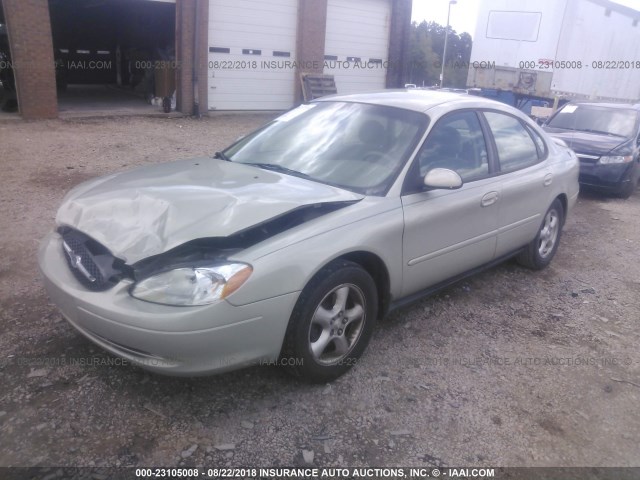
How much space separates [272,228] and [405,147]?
3.97ft

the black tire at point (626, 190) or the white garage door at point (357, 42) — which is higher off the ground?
the white garage door at point (357, 42)

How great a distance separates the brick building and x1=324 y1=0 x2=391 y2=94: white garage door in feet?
0.10

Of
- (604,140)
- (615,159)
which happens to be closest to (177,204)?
(615,159)

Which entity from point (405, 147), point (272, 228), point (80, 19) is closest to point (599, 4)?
point (405, 147)

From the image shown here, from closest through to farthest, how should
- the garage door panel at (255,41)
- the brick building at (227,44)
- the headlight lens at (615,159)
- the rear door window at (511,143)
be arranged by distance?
the rear door window at (511,143)
the headlight lens at (615,159)
the brick building at (227,44)
the garage door panel at (255,41)

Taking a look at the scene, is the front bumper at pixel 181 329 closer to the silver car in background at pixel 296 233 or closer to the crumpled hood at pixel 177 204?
the silver car in background at pixel 296 233

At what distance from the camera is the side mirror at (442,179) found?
3316mm

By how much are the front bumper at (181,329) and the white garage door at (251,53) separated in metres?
12.9

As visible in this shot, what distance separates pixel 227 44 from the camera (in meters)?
14.6

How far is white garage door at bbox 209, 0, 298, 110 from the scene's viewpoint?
14391 millimetres

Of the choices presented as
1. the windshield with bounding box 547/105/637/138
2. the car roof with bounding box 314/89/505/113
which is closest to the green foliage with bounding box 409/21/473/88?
the windshield with bounding box 547/105/637/138

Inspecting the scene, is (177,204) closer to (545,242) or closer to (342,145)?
(342,145)

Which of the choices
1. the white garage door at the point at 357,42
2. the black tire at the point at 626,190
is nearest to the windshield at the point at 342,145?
the black tire at the point at 626,190

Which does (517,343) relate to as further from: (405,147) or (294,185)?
(294,185)
